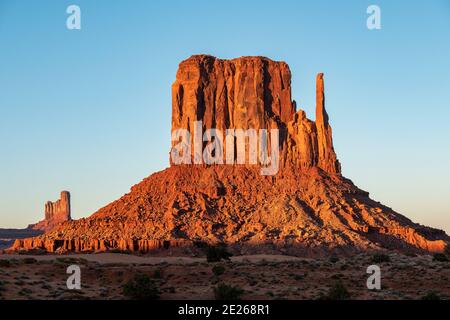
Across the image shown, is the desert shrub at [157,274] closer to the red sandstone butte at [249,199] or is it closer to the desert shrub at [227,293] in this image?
the desert shrub at [227,293]

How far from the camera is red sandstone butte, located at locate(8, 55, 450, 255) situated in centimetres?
11738

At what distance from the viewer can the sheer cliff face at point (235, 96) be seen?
464ft

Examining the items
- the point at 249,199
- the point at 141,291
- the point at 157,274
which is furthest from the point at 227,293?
the point at 249,199

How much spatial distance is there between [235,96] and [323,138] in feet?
63.1

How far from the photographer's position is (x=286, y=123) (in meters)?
143

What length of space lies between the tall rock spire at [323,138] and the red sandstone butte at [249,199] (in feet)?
0.56

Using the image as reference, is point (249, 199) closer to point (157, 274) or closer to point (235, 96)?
point (235, 96)

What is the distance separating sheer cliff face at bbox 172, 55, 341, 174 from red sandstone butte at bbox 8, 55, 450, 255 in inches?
7.2

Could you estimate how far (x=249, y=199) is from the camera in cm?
13012

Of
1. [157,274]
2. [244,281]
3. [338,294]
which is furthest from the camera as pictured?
[157,274]

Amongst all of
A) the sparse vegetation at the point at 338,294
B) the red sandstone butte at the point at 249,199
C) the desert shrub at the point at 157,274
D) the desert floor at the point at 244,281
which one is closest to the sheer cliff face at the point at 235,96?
the red sandstone butte at the point at 249,199

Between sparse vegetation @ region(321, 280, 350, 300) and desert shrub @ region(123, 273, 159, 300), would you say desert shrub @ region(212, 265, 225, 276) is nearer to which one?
desert shrub @ region(123, 273, 159, 300)
